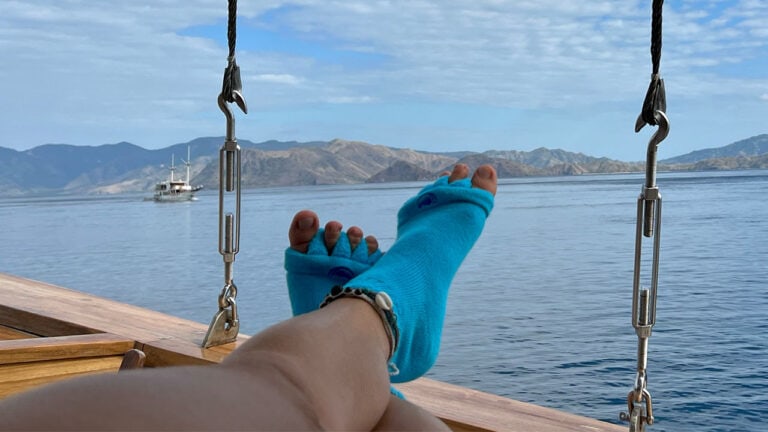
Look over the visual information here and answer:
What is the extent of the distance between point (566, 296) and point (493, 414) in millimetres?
7078

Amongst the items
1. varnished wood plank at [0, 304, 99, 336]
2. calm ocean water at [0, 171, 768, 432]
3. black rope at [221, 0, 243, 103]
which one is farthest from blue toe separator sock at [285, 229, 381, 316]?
calm ocean water at [0, 171, 768, 432]

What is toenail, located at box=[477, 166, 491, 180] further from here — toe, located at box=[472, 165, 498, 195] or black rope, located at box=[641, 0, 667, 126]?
black rope, located at box=[641, 0, 667, 126]

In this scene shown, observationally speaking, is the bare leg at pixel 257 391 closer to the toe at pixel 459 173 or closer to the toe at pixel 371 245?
the toe at pixel 371 245

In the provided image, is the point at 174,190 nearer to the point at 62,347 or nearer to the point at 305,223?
the point at 62,347

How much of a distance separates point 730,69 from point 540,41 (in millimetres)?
11522

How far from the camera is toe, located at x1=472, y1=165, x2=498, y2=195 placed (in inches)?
55.0

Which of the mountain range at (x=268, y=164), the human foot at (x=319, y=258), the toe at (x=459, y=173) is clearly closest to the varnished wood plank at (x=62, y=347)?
the human foot at (x=319, y=258)

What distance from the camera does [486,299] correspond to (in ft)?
26.9

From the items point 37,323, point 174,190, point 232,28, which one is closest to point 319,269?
Result: point 232,28

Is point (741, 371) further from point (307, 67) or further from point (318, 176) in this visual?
point (307, 67)

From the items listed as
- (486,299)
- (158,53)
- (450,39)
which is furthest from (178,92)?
(486,299)

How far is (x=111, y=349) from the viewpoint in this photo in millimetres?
1639

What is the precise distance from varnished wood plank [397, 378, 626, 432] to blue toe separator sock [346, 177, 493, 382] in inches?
7.4

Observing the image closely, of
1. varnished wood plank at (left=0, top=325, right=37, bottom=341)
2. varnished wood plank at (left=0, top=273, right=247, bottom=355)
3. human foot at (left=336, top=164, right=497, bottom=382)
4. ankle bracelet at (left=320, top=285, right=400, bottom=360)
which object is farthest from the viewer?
varnished wood plank at (left=0, top=325, right=37, bottom=341)
